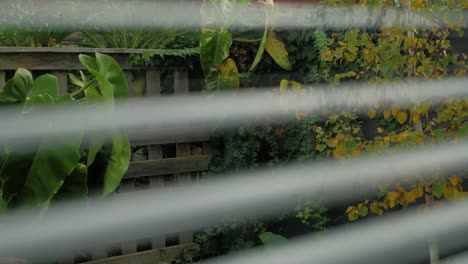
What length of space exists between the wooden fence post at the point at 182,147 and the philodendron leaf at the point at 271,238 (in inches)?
12.8

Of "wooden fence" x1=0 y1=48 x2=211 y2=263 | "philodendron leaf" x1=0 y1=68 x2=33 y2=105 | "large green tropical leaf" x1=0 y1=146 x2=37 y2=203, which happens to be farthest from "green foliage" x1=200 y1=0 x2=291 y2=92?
"large green tropical leaf" x1=0 y1=146 x2=37 y2=203

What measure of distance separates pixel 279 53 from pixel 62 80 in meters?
0.92

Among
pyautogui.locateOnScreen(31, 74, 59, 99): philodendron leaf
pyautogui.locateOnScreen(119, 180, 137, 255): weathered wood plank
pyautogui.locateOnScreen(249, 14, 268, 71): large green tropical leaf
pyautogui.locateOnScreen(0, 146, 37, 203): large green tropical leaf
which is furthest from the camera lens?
pyautogui.locateOnScreen(249, 14, 268, 71): large green tropical leaf

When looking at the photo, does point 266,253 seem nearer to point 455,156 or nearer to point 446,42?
point 455,156

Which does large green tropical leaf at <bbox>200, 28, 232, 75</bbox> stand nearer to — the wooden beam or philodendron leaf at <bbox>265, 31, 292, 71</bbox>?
philodendron leaf at <bbox>265, 31, 292, 71</bbox>

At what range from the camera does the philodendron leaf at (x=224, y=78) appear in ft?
7.47

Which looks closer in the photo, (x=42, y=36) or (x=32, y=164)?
(x=32, y=164)

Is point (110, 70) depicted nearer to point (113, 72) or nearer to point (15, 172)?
point (113, 72)

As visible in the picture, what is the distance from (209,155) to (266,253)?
0.50 metres

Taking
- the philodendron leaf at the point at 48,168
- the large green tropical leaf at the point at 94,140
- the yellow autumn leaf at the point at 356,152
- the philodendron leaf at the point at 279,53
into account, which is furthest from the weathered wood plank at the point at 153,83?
the yellow autumn leaf at the point at 356,152

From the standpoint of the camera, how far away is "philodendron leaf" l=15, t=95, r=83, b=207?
49.3 inches

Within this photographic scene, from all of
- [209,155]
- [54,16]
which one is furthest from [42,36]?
[209,155]

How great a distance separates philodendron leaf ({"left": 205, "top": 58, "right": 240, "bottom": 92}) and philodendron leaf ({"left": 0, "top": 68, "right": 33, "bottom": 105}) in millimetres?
1004

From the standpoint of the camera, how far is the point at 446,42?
1.49m
